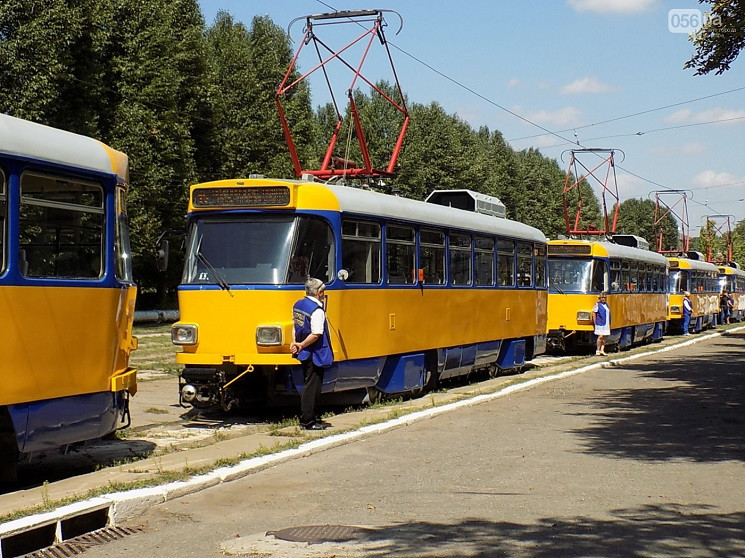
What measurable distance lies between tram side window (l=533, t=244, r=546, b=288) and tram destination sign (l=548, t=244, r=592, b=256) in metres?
4.73

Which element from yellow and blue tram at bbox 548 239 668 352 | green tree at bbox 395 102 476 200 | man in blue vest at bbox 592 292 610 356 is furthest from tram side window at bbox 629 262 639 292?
green tree at bbox 395 102 476 200

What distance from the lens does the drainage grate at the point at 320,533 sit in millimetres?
7177

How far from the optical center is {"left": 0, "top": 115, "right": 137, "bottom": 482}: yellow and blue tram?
8398 millimetres

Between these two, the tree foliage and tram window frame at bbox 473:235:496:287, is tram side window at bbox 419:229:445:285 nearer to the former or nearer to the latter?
tram window frame at bbox 473:235:496:287

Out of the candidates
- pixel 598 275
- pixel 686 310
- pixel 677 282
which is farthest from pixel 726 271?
pixel 598 275

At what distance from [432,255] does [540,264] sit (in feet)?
22.2

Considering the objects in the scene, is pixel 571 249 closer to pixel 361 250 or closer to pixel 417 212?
pixel 417 212

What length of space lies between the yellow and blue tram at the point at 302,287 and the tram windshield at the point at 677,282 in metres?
28.0

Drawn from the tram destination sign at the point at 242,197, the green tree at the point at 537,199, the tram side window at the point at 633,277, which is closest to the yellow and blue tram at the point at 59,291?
the tram destination sign at the point at 242,197

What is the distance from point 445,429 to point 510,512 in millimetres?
4964

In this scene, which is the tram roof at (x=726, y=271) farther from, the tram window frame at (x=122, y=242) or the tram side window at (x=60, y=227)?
the tram side window at (x=60, y=227)

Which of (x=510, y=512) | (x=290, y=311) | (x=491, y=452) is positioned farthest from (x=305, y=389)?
(x=510, y=512)

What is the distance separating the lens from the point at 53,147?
8922 millimetres

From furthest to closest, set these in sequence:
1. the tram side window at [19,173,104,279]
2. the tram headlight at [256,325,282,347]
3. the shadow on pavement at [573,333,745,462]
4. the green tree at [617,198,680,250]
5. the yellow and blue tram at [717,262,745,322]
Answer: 1. the green tree at [617,198,680,250]
2. the yellow and blue tram at [717,262,745,322]
3. the tram headlight at [256,325,282,347]
4. the shadow on pavement at [573,333,745,462]
5. the tram side window at [19,173,104,279]
